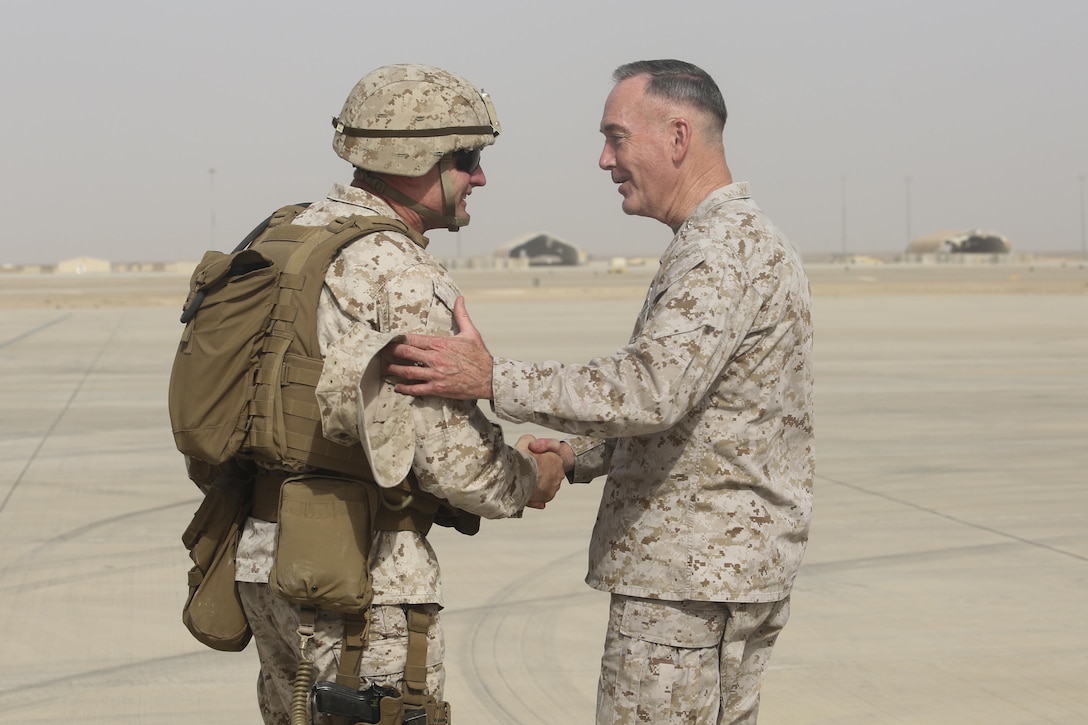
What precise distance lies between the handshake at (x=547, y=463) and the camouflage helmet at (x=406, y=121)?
853 millimetres

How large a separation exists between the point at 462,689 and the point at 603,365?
10.3ft

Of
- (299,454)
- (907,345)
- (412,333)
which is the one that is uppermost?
(412,333)

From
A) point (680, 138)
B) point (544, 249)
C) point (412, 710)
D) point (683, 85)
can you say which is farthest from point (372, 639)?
point (544, 249)

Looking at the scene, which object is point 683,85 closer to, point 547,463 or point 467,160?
point 467,160

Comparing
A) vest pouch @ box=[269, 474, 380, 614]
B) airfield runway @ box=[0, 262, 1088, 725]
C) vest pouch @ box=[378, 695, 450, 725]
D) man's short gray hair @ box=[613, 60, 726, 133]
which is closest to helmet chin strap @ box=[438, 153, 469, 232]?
man's short gray hair @ box=[613, 60, 726, 133]

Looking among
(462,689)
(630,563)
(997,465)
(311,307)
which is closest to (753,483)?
(630,563)

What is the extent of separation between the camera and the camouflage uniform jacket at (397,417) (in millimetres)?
3162

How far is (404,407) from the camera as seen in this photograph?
323cm

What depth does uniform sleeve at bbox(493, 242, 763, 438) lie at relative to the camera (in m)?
3.33

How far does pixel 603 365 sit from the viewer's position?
3.38m

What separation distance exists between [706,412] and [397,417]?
85cm

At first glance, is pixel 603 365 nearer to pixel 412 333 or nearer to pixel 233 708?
pixel 412 333

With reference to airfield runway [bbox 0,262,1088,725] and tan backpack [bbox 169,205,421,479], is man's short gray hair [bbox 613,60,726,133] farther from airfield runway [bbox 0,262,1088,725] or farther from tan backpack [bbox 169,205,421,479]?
airfield runway [bbox 0,262,1088,725]

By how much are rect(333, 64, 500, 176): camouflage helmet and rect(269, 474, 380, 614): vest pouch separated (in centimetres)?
85
